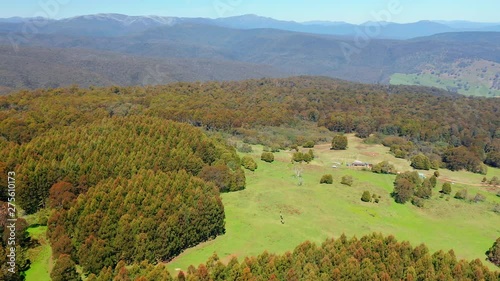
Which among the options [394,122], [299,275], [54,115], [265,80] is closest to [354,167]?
[394,122]

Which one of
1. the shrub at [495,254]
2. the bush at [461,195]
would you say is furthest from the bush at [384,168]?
the shrub at [495,254]

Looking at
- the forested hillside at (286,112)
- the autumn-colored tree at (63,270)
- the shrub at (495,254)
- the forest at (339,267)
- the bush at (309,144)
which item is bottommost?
the bush at (309,144)

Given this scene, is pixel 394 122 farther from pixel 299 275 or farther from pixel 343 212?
pixel 299 275

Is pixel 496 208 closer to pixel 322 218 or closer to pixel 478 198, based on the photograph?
pixel 478 198

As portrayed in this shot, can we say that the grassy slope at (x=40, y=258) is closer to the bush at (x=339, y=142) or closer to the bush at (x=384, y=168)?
the bush at (x=384, y=168)

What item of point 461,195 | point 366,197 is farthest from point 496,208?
point 366,197

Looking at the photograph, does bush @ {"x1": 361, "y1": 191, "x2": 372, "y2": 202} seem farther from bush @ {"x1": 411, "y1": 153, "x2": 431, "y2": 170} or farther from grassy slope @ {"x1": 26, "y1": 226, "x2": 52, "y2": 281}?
grassy slope @ {"x1": 26, "y1": 226, "x2": 52, "y2": 281}
